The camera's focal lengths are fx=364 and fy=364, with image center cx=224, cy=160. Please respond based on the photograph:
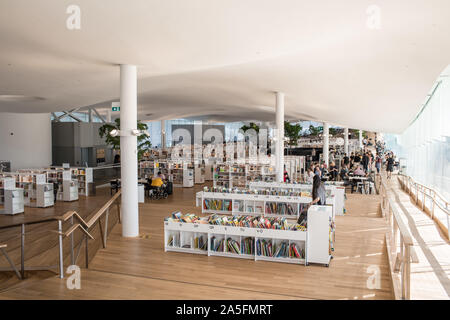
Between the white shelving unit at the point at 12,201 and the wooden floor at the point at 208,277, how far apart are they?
4.52 meters

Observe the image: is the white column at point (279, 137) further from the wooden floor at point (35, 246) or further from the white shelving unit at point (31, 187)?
the white shelving unit at point (31, 187)

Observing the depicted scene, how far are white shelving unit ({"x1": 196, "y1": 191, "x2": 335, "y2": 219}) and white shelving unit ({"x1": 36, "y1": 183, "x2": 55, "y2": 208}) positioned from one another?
5171mm

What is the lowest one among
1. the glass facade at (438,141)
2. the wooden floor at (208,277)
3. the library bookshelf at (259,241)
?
the wooden floor at (208,277)

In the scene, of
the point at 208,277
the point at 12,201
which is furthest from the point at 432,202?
the point at 12,201

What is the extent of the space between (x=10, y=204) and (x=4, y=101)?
4.35 metres

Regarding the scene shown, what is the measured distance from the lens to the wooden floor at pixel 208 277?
4.81m

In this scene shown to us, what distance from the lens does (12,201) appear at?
10.4 metres

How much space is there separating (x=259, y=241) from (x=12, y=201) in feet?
25.6

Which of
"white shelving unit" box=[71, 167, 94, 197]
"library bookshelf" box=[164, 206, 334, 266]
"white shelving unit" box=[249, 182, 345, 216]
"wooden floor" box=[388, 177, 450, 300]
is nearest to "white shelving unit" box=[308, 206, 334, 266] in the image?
A: "library bookshelf" box=[164, 206, 334, 266]

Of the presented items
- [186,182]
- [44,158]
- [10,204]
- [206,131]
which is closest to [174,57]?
[10,204]

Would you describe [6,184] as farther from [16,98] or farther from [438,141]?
[438,141]

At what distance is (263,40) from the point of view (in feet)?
20.6

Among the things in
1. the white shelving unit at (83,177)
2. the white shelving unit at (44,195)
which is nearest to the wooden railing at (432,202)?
the white shelving unit at (44,195)

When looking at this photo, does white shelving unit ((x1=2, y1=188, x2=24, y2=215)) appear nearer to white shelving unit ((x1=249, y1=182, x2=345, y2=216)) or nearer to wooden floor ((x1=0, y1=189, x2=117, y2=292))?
wooden floor ((x1=0, y1=189, x2=117, y2=292))
